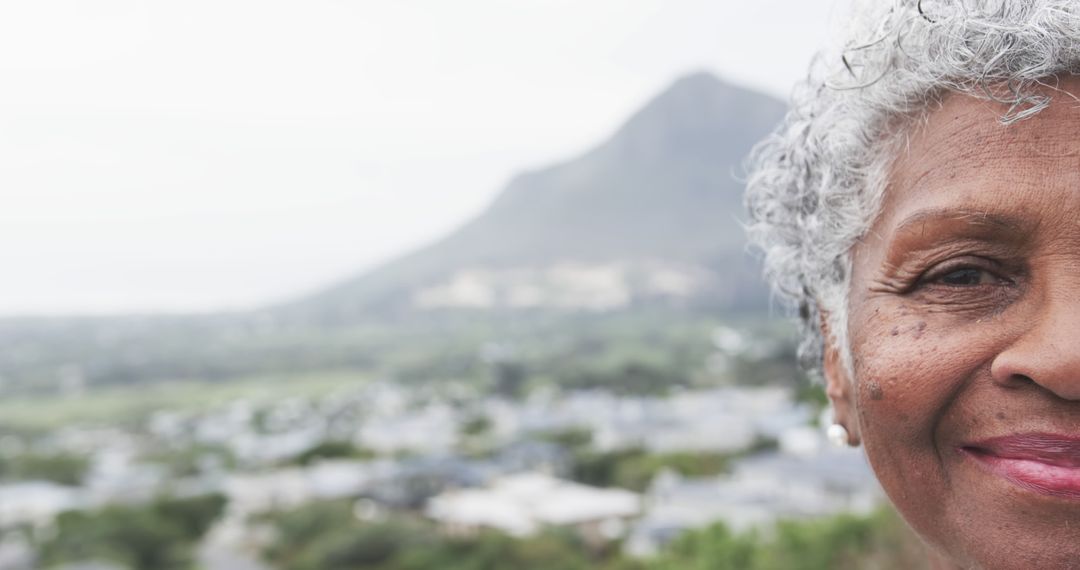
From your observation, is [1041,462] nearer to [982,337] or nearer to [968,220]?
[982,337]

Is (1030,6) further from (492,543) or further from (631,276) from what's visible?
(631,276)

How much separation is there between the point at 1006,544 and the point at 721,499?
64.0ft

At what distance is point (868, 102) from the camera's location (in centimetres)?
100

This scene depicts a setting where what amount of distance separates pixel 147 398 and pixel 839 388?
66741 millimetres

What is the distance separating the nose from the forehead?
11cm

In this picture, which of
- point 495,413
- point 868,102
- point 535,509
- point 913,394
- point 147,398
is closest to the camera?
point 913,394

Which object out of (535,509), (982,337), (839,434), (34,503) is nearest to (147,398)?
(34,503)

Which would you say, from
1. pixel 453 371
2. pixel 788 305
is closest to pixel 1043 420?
→ pixel 788 305

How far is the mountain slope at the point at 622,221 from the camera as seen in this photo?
98562 millimetres

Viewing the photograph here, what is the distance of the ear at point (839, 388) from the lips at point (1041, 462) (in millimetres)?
268

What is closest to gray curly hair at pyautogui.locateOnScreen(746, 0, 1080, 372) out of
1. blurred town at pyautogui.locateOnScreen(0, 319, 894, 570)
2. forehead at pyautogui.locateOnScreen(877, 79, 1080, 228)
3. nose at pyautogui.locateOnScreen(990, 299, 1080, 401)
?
forehead at pyautogui.locateOnScreen(877, 79, 1080, 228)

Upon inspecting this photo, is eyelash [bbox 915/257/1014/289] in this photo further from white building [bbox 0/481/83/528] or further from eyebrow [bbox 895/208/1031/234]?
white building [bbox 0/481/83/528]

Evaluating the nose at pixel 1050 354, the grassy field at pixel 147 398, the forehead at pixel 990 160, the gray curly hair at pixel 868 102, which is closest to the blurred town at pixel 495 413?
the gray curly hair at pixel 868 102

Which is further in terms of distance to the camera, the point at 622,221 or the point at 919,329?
the point at 622,221
